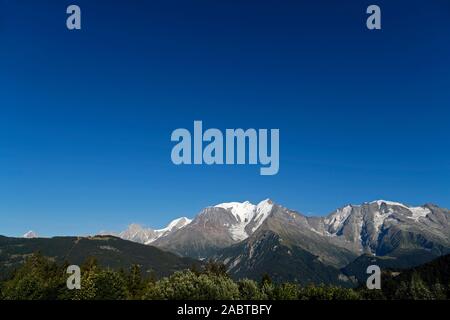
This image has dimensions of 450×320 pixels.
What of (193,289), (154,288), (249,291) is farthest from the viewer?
(249,291)

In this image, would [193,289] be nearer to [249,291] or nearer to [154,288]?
[154,288]

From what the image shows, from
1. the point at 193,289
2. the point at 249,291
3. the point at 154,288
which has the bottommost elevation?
the point at 249,291

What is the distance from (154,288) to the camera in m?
96.0

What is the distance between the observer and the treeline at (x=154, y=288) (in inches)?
3556

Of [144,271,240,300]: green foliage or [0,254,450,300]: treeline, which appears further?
[0,254,450,300]: treeline

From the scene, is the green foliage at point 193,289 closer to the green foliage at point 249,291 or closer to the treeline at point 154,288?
the treeline at point 154,288

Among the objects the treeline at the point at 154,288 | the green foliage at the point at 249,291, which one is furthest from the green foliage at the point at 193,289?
the green foliage at the point at 249,291

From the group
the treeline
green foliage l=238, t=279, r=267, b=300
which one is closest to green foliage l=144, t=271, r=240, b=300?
the treeline

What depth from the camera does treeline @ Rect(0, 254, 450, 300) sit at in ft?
296

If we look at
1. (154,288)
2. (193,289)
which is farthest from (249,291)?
(154,288)

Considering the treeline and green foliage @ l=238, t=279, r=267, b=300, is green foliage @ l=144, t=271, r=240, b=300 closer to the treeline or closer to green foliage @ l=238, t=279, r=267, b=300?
the treeline
